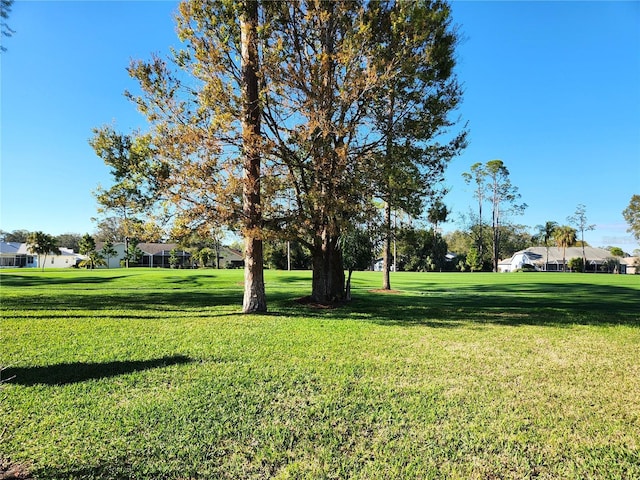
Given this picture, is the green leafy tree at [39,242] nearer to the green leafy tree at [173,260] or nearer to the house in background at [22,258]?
the green leafy tree at [173,260]

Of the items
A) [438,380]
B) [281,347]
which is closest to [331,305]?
[281,347]

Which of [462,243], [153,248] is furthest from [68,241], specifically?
[462,243]

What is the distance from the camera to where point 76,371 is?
532 centimetres

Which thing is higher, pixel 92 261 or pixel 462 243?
pixel 462 243

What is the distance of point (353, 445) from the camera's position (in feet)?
11.1

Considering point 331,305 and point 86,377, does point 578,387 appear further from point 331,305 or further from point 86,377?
point 331,305

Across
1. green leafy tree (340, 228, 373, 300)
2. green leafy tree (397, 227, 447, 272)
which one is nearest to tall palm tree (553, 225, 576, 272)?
green leafy tree (397, 227, 447, 272)

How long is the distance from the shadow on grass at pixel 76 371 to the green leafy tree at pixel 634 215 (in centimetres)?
7333

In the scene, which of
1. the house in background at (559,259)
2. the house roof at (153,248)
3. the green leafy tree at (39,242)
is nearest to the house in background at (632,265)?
the house in background at (559,259)

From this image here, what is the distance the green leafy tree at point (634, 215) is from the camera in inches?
2341

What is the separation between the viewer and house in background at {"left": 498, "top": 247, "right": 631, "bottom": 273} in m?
63.7

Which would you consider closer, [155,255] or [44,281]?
A: [44,281]

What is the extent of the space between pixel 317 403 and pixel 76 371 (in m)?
3.44

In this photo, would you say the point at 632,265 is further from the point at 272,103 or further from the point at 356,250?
the point at 272,103
